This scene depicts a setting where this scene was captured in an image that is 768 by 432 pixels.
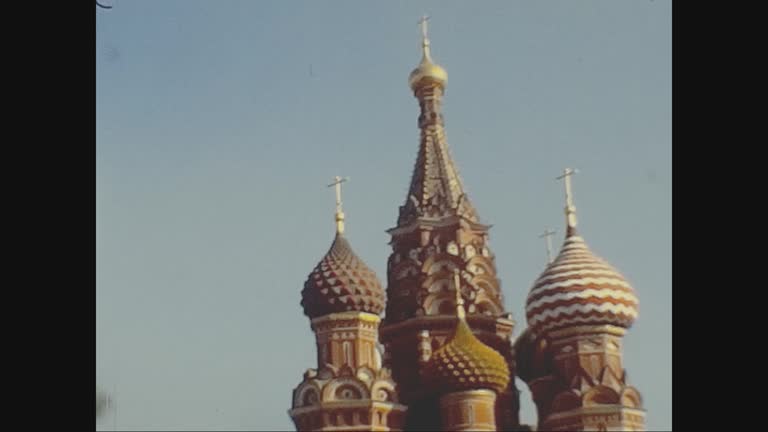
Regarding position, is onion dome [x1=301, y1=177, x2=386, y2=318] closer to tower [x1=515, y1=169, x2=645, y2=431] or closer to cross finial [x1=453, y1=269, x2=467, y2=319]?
cross finial [x1=453, y1=269, x2=467, y2=319]

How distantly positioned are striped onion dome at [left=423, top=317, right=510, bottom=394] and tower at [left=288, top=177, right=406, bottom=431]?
375 millimetres

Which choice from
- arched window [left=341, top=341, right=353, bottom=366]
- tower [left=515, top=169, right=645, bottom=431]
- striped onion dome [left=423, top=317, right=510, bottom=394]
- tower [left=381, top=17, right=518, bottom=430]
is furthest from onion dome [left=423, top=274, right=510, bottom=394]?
arched window [left=341, top=341, right=353, bottom=366]

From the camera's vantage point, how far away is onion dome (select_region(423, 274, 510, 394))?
10.5 metres

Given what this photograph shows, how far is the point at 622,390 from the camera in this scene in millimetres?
10578

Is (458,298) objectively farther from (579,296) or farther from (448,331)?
(579,296)

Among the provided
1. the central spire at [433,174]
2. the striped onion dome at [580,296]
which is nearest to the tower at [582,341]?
the striped onion dome at [580,296]

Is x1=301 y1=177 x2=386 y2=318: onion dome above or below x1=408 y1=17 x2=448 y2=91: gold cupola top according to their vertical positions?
below

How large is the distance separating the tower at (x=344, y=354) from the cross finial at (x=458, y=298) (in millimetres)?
660

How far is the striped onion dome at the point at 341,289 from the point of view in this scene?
35.3ft
